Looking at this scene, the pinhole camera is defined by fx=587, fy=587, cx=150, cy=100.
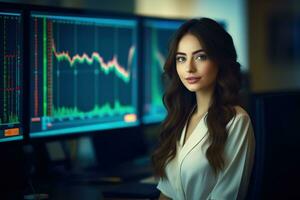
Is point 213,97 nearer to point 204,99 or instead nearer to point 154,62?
point 204,99

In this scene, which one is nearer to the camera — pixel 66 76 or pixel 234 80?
pixel 234 80

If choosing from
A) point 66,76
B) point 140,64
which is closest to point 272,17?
point 140,64

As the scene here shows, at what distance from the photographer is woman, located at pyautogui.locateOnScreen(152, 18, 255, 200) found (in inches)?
58.2

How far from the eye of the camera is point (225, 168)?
148 cm

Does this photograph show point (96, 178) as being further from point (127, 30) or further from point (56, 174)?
point (127, 30)

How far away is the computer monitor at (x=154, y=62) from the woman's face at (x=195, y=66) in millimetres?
749

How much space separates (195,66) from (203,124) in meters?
0.16

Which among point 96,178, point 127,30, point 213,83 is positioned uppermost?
point 127,30

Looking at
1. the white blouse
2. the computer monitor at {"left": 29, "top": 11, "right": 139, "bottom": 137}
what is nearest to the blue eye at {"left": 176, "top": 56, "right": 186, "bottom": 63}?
the white blouse

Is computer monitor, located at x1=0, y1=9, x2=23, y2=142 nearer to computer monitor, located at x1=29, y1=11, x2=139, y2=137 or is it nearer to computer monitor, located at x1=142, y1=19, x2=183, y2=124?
computer monitor, located at x1=29, y1=11, x2=139, y2=137

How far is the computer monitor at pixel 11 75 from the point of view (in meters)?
1.72

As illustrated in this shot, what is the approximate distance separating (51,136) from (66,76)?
0.21 metres

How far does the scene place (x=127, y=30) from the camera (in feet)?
7.33

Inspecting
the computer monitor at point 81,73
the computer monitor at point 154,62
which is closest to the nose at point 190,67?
the computer monitor at point 81,73
